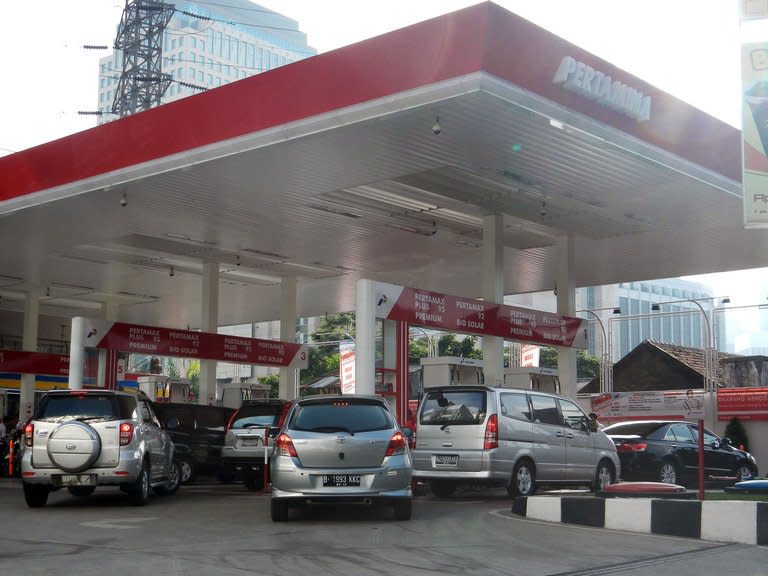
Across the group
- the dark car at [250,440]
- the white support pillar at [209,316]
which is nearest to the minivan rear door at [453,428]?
the dark car at [250,440]

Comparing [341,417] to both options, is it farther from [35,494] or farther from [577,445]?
[577,445]

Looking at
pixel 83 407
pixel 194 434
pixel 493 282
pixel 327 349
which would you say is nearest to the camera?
pixel 83 407

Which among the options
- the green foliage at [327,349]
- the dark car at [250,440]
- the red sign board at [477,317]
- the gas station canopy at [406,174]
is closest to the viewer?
the gas station canopy at [406,174]

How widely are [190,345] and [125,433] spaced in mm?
10878

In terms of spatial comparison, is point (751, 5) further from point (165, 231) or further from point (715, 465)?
point (165, 231)

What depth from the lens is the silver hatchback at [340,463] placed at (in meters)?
12.2

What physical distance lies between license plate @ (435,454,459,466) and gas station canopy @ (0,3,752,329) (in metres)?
4.48

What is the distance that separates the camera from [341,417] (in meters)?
12.8

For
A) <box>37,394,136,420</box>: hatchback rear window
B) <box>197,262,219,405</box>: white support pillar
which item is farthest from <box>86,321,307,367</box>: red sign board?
<box>37,394,136,420</box>: hatchback rear window

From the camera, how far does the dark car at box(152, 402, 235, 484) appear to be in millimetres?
19812

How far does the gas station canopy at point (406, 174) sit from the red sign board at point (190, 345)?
2004 millimetres

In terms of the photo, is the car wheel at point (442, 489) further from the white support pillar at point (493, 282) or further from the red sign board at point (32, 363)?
the red sign board at point (32, 363)

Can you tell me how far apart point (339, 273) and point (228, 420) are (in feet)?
28.2

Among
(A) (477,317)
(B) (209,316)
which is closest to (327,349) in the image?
(B) (209,316)
